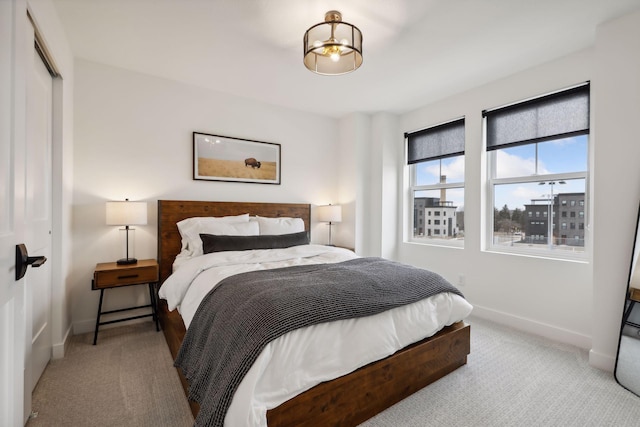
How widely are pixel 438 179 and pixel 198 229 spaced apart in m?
2.98

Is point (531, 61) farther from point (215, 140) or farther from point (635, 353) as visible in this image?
point (215, 140)

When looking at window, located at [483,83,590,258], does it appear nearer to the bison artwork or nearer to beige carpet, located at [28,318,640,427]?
beige carpet, located at [28,318,640,427]

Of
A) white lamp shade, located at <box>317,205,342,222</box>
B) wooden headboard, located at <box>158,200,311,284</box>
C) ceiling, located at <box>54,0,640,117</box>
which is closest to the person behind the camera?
ceiling, located at <box>54,0,640,117</box>

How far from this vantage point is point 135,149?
3047mm

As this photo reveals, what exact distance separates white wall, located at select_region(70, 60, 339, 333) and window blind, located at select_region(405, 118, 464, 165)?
75.5 inches

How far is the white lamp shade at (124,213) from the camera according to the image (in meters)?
2.66

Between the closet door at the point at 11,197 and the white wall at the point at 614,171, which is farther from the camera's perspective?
the white wall at the point at 614,171

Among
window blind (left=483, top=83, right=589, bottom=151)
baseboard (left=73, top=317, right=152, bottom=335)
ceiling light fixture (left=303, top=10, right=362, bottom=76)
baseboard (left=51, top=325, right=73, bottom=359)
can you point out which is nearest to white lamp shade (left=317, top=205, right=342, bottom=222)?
window blind (left=483, top=83, right=589, bottom=151)

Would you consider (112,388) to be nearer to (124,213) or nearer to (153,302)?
(153,302)

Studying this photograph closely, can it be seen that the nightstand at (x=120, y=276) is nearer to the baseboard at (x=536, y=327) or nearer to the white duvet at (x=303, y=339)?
the white duvet at (x=303, y=339)

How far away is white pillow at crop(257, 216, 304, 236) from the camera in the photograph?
3.37m

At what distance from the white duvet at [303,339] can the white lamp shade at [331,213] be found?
158cm

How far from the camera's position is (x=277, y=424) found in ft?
4.32

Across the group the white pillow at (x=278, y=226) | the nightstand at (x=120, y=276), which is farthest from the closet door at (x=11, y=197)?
the white pillow at (x=278, y=226)
